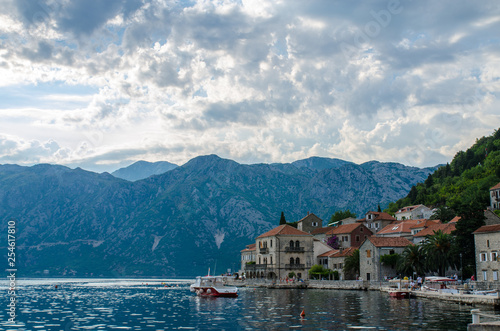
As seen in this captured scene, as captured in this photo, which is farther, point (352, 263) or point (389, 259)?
point (352, 263)

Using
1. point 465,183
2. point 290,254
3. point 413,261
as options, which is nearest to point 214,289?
point 413,261

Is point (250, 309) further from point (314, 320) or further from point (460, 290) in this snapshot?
point (460, 290)

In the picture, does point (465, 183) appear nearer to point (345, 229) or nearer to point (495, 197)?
point (495, 197)

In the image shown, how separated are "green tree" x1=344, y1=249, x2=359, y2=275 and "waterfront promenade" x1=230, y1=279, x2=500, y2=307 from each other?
6.59m

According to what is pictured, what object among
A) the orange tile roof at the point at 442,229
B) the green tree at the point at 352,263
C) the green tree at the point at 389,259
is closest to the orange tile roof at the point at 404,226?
the orange tile roof at the point at 442,229

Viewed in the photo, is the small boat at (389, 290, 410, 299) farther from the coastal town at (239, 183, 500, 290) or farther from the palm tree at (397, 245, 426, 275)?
the palm tree at (397, 245, 426, 275)

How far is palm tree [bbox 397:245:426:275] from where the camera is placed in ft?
280

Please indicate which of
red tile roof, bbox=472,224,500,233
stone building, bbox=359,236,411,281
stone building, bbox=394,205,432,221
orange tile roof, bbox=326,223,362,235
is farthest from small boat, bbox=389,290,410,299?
stone building, bbox=394,205,432,221

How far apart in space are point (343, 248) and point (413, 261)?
124 feet

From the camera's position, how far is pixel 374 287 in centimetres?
8731

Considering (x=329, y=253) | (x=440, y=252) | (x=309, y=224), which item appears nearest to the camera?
(x=440, y=252)

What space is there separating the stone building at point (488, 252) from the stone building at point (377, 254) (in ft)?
70.8

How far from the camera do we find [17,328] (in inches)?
1544

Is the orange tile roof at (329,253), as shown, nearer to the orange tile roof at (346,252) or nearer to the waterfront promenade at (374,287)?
the orange tile roof at (346,252)
